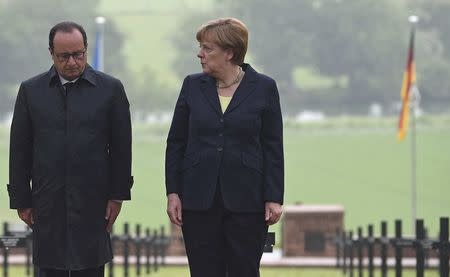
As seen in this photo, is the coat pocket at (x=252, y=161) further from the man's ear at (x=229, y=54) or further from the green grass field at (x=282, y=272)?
the green grass field at (x=282, y=272)

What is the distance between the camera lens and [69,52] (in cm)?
630

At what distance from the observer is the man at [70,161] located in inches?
251

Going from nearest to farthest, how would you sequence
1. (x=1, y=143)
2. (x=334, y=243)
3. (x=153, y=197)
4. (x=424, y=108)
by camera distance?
(x=334, y=243)
(x=153, y=197)
(x=1, y=143)
(x=424, y=108)

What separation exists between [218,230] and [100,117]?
73 centimetres

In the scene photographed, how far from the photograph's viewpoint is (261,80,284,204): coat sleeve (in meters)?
6.45

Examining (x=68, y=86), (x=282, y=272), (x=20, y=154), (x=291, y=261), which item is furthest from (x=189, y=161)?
(x=291, y=261)

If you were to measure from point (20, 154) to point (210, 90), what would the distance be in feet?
2.97

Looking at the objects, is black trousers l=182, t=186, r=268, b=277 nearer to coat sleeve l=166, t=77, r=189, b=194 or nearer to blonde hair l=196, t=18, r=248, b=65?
→ coat sleeve l=166, t=77, r=189, b=194

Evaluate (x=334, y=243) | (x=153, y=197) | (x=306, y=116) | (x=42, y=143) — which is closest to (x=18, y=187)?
(x=42, y=143)

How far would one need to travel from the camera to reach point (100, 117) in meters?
6.41

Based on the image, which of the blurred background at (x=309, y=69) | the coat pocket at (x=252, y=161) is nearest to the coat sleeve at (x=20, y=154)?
the coat pocket at (x=252, y=161)

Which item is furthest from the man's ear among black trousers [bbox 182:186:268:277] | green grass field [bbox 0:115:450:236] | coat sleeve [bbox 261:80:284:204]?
green grass field [bbox 0:115:450:236]

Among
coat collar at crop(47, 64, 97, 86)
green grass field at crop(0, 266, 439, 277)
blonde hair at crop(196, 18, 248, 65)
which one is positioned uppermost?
blonde hair at crop(196, 18, 248, 65)

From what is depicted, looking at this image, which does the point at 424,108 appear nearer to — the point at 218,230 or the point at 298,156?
the point at 298,156
